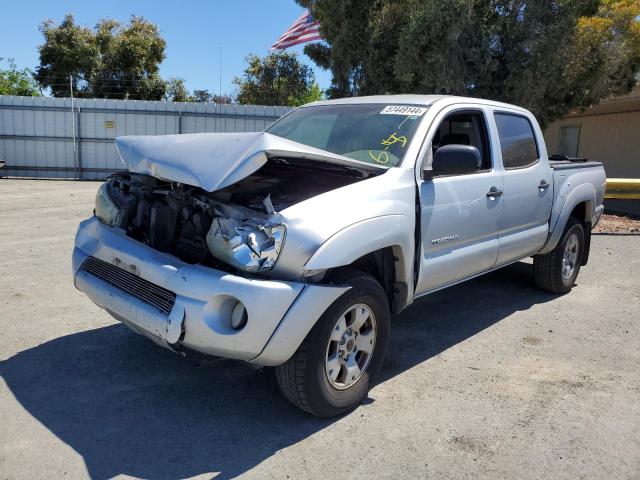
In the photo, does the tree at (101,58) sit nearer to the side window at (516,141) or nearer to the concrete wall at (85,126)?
the concrete wall at (85,126)

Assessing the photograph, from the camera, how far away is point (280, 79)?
34188mm

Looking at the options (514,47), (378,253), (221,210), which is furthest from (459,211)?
(514,47)

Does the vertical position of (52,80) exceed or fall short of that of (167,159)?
it exceeds it

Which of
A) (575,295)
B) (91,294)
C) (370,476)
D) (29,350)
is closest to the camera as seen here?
(370,476)

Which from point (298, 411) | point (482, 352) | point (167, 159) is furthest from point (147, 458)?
point (482, 352)

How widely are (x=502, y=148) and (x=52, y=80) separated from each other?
101 feet

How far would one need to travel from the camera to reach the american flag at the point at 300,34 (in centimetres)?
1894

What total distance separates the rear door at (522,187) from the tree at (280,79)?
94.5ft

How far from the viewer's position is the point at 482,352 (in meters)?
4.52

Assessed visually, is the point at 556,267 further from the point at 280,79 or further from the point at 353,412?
the point at 280,79

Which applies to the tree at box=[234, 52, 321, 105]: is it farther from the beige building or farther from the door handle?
the door handle

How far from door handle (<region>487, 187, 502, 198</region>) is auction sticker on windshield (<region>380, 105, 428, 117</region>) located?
0.89 meters

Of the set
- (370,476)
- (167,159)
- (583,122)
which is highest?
(583,122)

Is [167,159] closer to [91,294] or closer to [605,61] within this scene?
[91,294]
